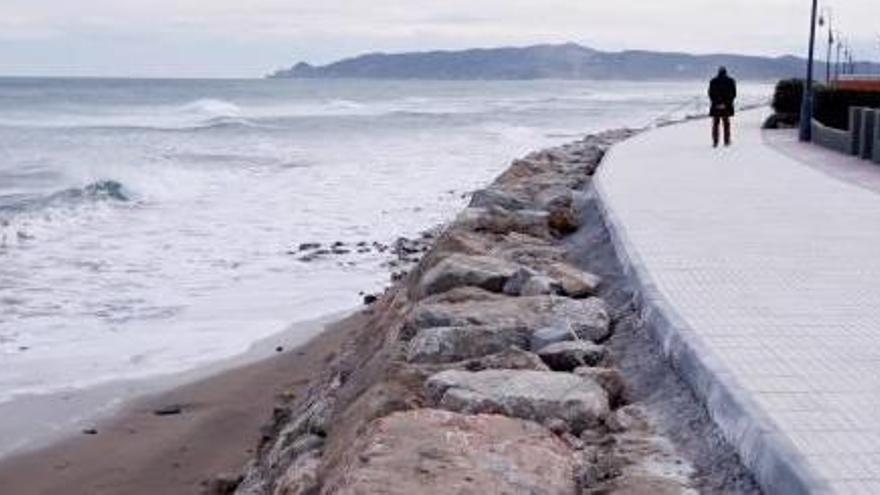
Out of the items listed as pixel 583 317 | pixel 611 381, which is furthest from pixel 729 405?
pixel 583 317

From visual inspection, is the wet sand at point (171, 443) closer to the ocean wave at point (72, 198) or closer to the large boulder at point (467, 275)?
the large boulder at point (467, 275)

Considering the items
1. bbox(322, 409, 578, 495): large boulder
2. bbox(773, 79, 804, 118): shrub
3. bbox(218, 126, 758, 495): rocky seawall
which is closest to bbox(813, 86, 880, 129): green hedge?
bbox(773, 79, 804, 118): shrub

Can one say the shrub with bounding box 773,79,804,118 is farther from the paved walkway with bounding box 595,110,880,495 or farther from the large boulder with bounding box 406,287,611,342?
the large boulder with bounding box 406,287,611,342

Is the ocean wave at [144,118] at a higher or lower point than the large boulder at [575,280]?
lower

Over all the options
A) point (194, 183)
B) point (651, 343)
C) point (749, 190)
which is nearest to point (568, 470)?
point (651, 343)

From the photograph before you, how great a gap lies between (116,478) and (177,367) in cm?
258

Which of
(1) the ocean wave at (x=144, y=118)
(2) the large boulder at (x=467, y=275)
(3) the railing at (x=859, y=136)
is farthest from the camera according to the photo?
(1) the ocean wave at (x=144, y=118)

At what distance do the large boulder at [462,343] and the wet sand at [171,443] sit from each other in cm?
183

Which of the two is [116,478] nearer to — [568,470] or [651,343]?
[651,343]

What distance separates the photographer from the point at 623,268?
7.61 metres

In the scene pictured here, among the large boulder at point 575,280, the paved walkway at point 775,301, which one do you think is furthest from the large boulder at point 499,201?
the large boulder at point 575,280

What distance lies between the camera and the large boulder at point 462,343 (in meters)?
5.81

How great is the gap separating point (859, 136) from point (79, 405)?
42.1ft

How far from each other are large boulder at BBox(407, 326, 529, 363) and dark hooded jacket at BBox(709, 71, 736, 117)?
1409cm
